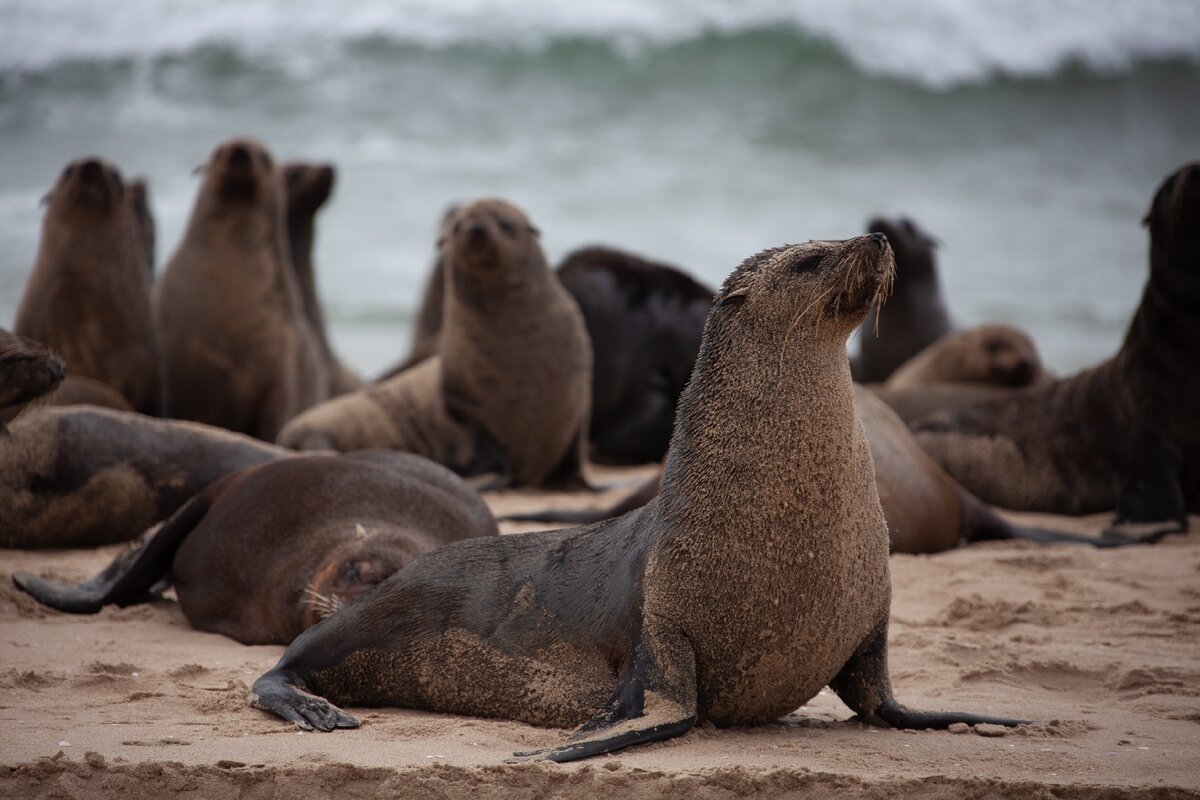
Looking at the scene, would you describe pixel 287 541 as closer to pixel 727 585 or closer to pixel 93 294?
pixel 727 585

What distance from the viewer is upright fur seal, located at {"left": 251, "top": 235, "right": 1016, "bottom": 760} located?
3.19 meters

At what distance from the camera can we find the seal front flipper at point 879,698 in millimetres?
3344

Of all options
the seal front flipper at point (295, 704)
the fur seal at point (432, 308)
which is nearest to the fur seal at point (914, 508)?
the seal front flipper at point (295, 704)

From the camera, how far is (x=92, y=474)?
5867 millimetres

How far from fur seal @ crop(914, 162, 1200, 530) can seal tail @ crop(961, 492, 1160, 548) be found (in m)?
0.36

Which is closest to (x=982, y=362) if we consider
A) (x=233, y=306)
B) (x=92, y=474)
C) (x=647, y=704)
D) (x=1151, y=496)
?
(x=1151, y=496)

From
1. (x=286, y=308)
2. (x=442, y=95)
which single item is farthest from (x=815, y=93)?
(x=286, y=308)

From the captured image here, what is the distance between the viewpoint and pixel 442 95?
23656 millimetres

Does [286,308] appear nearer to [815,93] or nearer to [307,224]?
[307,224]

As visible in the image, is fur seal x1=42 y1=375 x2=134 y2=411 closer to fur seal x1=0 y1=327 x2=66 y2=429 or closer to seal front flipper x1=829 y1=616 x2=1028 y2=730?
fur seal x1=0 y1=327 x2=66 y2=429

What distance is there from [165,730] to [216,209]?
6.07m

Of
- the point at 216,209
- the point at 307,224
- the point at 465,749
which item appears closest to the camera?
the point at 465,749

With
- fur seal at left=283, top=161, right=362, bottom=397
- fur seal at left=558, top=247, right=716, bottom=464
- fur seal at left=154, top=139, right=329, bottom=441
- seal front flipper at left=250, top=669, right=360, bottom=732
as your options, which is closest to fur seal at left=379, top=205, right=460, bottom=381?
fur seal at left=283, top=161, right=362, bottom=397

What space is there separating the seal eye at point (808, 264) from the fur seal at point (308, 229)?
24.1 feet
